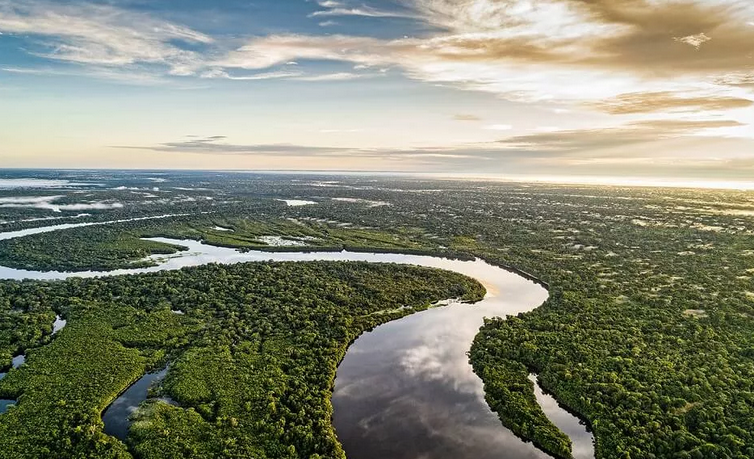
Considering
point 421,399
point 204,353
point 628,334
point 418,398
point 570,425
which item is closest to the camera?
point 570,425

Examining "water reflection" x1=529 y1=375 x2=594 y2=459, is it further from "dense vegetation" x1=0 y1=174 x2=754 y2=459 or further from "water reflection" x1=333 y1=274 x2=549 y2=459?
"water reflection" x1=333 y1=274 x2=549 y2=459

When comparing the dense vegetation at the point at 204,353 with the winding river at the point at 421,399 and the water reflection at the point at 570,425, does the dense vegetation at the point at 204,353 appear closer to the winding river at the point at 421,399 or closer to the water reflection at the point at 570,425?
the winding river at the point at 421,399

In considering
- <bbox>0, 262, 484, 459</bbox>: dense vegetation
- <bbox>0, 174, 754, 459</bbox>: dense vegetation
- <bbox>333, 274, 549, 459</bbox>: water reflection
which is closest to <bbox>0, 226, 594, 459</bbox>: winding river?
<bbox>333, 274, 549, 459</bbox>: water reflection

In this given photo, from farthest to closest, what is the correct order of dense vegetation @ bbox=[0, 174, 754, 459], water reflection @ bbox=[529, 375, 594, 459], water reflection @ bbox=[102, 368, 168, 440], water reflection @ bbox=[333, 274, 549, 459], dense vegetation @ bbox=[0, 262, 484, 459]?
dense vegetation @ bbox=[0, 174, 754, 459], water reflection @ bbox=[102, 368, 168, 440], water reflection @ bbox=[333, 274, 549, 459], water reflection @ bbox=[529, 375, 594, 459], dense vegetation @ bbox=[0, 262, 484, 459]

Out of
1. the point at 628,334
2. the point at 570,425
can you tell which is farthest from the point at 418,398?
the point at 628,334

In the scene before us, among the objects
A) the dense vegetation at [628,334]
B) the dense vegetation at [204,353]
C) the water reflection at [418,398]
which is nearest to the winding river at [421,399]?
the water reflection at [418,398]

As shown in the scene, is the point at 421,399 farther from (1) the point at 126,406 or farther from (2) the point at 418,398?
(1) the point at 126,406
